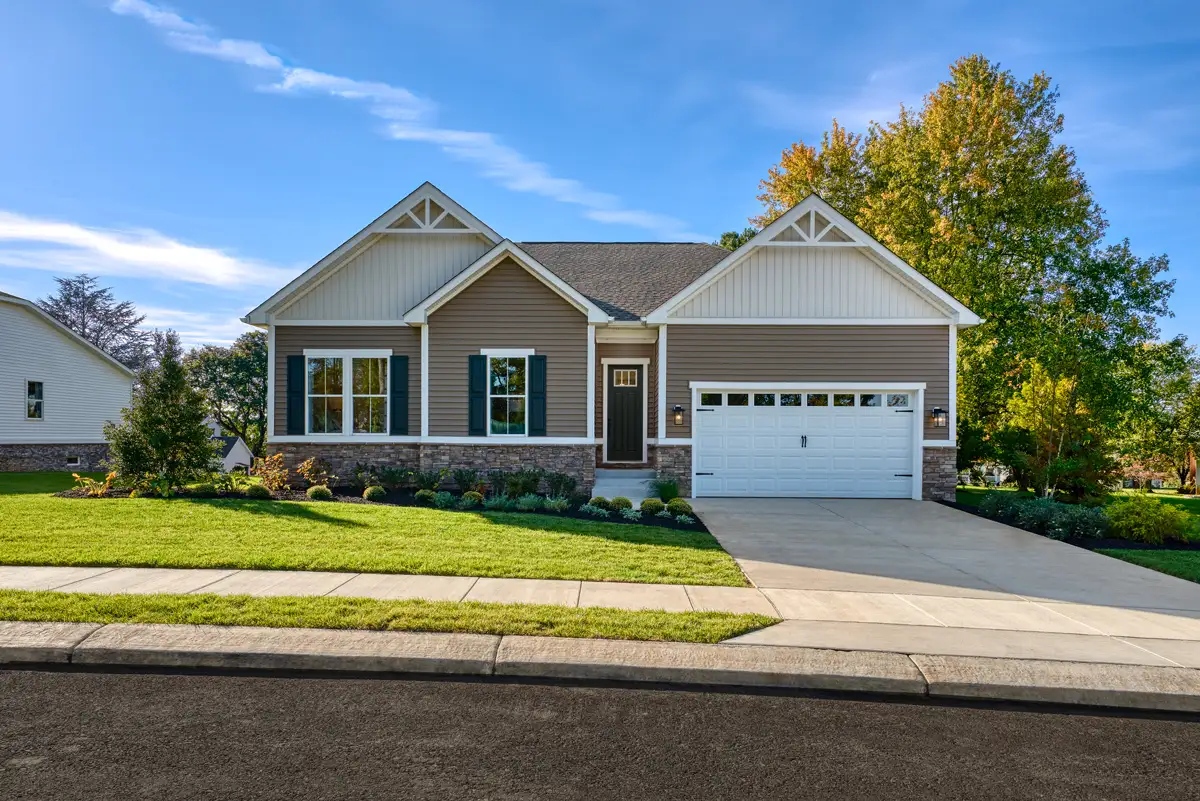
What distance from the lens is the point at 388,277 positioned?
49.5 ft

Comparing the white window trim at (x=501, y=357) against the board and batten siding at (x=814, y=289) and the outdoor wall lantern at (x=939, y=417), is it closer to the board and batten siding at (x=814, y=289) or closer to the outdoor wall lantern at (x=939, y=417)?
the board and batten siding at (x=814, y=289)

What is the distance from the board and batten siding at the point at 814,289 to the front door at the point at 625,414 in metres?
3.25

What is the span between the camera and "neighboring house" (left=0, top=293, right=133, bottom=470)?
840 inches

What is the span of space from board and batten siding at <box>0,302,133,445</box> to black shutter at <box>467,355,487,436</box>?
1544cm

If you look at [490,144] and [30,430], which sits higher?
[490,144]

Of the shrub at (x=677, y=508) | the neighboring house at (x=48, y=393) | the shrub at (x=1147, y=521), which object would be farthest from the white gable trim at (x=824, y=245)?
the neighboring house at (x=48, y=393)

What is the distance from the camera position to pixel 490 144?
1357 cm

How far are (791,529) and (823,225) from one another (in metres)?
7.16

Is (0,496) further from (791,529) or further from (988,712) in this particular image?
(988,712)

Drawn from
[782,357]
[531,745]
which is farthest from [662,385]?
[531,745]

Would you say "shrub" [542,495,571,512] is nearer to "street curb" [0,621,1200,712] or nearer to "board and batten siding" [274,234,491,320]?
"board and batten siding" [274,234,491,320]

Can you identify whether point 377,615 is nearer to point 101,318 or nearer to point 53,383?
point 53,383

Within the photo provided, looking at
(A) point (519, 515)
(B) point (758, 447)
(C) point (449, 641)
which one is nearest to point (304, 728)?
(C) point (449, 641)

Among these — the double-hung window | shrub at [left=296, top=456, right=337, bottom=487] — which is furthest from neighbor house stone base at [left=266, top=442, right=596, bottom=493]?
the double-hung window
